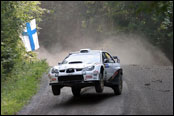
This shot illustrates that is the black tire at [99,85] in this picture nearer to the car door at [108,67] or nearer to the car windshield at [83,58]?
the car door at [108,67]

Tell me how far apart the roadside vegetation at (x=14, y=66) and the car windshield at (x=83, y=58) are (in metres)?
2.07

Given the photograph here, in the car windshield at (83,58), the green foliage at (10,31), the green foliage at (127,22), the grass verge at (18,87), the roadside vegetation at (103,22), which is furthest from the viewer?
the roadside vegetation at (103,22)

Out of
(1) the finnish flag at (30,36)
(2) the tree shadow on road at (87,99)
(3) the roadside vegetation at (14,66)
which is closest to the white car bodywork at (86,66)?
(2) the tree shadow on road at (87,99)

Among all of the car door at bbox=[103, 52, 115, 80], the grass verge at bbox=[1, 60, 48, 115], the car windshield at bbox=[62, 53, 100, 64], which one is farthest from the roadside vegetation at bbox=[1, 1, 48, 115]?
the car door at bbox=[103, 52, 115, 80]

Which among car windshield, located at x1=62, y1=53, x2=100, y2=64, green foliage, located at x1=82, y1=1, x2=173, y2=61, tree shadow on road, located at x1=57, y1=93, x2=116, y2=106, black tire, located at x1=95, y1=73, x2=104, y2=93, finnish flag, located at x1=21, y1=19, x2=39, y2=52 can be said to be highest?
green foliage, located at x1=82, y1=1, x2=173, y2=61

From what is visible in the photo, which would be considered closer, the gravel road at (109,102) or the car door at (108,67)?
the gravel road at (109,102)

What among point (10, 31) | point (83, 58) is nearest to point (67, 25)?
point (10, 31)

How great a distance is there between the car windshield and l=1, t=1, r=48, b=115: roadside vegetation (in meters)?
2.07

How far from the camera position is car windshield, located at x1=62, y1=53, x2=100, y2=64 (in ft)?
43.1

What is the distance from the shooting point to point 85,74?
11969 millimetres

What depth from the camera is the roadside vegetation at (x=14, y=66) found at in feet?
44.8

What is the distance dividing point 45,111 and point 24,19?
34.2 ft

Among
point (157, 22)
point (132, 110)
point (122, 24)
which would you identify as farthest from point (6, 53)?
point (122, 24)

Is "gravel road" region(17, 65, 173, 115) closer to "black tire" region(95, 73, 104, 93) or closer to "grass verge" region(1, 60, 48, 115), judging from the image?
"grass verge" region(1, 60, 48, 115)
